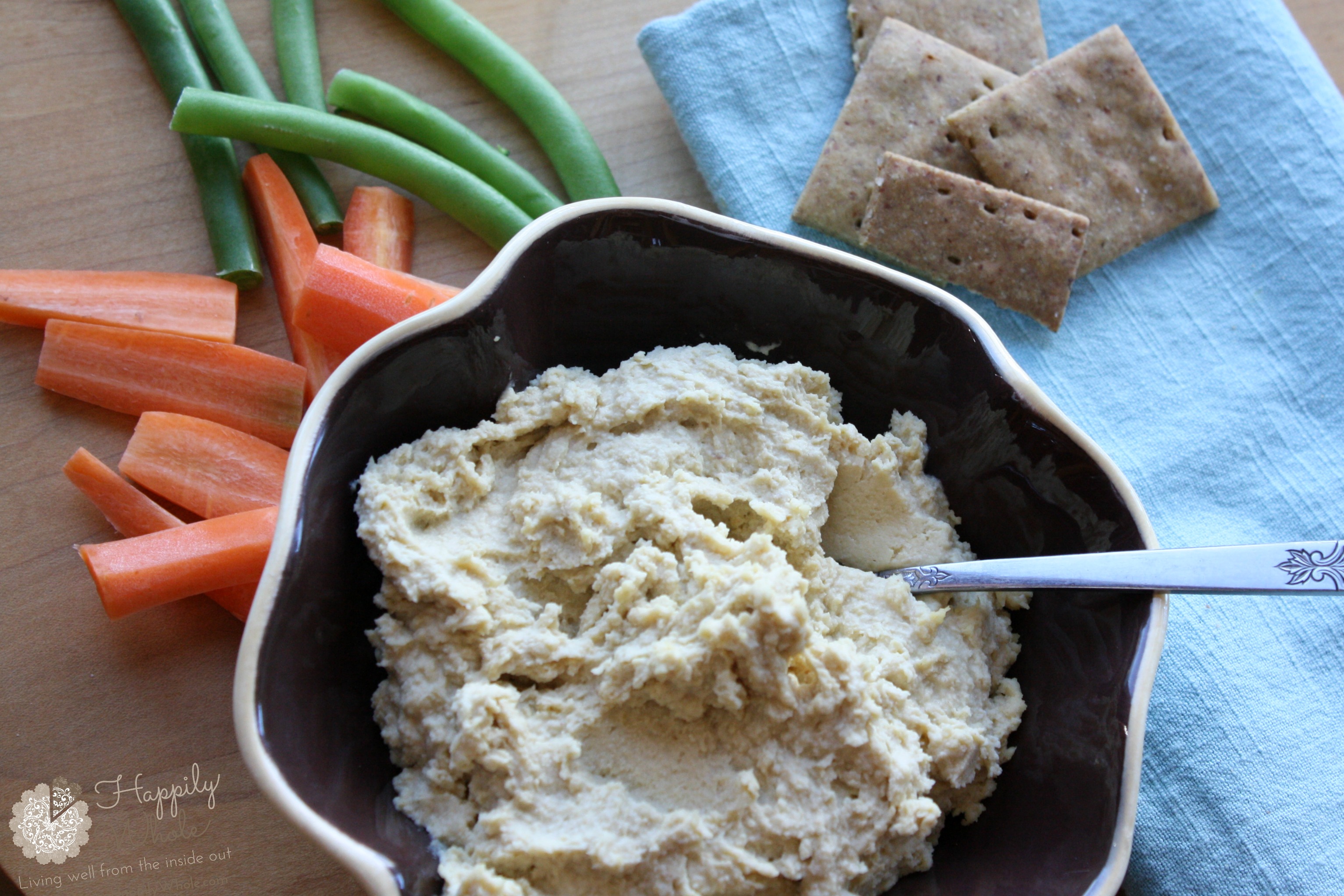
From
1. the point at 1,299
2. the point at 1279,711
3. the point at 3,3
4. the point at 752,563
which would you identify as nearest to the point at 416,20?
the point at 3,3

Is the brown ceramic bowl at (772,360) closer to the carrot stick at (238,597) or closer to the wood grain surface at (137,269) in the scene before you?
the carrot stick at (238,597)

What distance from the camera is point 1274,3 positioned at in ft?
9.23

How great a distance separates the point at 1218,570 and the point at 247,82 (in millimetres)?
2524

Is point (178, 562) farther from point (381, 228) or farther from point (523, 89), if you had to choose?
point (523, 89)

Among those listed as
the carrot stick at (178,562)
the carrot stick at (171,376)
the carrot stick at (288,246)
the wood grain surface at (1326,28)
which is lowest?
the carrot stick at (178,562)

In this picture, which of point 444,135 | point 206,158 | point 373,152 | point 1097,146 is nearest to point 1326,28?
point 1097,146

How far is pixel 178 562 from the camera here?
6.80 ft

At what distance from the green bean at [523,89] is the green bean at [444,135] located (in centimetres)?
10

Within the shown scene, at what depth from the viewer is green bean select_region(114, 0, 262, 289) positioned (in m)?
2.41

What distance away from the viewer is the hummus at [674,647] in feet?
5.13

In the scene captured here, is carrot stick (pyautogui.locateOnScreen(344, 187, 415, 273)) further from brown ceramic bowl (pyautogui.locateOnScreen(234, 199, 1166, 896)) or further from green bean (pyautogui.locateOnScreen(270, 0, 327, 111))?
brown ceramic bowl (pyautogui.locateOnScreen(234, 199, 1166, 896))

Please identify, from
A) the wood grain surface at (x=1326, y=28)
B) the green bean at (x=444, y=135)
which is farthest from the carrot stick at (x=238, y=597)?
the wood grain surface at (x=1326, y=28)

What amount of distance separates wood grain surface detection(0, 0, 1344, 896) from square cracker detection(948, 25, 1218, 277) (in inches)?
33.1

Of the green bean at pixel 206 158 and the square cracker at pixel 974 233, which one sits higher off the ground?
the square cracker at pixel 974 233
